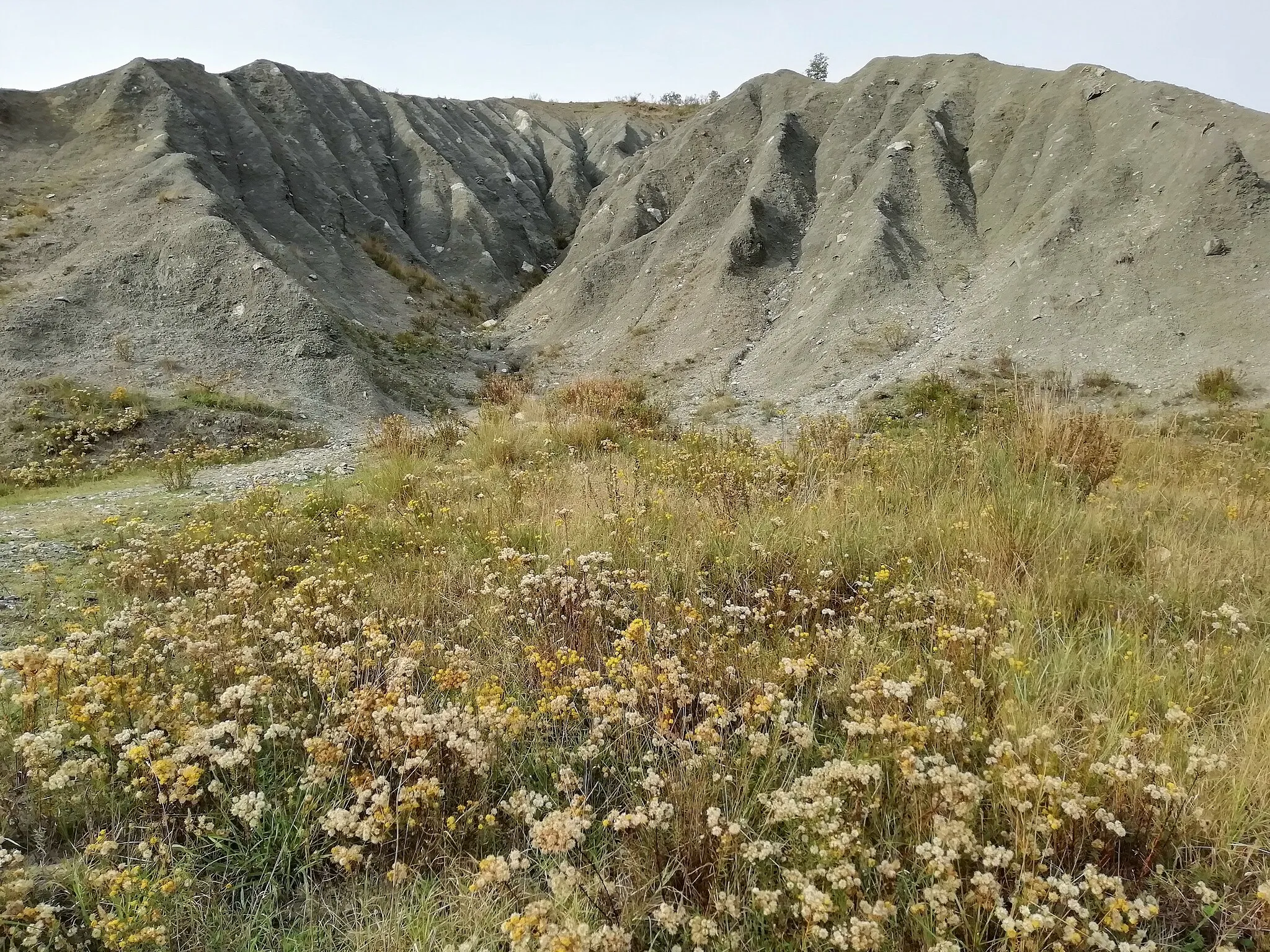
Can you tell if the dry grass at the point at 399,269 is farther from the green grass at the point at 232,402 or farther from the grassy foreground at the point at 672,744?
the grassy foreground at the point at 672,744

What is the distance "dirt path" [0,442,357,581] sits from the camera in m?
5.67

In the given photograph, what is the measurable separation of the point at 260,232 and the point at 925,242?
23.1m

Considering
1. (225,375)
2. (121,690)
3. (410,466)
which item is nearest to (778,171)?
(225,375)

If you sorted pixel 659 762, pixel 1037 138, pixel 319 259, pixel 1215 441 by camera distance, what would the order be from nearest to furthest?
1. pixel 659 762
2. pixel 1215 441
3. pixel 1037 138
4. pixel 319 259

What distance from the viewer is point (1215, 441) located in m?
7.63

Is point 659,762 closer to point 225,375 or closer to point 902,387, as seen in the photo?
point 902,387

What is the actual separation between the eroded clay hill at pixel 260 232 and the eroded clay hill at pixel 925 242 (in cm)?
553

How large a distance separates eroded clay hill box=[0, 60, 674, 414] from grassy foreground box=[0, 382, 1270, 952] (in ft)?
47.6

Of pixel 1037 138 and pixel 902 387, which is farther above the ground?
pixel 1037 138

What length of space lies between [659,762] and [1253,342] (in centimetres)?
1733

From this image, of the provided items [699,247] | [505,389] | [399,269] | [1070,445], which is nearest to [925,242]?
[699,247]

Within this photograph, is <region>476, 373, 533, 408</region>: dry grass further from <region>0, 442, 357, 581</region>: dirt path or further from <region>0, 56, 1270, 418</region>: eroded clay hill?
<region>0, 442, 357, 581</region>: dirt path

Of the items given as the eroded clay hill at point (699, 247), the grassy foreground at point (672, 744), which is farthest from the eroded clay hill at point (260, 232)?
the grassy foreground at point (672, 744)

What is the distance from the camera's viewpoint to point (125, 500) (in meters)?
8.15
